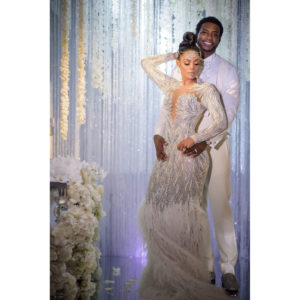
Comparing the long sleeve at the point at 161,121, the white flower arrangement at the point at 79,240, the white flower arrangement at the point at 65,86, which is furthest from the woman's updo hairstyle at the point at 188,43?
the white flower arrangement at the point at 79,240

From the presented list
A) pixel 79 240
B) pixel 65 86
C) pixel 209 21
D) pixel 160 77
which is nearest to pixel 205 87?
pixel 160 77

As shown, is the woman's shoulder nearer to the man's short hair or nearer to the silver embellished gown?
the silver embellished gown

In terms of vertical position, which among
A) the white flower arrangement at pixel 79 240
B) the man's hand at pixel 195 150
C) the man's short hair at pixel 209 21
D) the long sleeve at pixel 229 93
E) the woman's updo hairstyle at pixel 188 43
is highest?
the man's short hair at pixel 209 21

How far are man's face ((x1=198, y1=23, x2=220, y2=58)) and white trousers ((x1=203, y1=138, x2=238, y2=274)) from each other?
0.52 meters

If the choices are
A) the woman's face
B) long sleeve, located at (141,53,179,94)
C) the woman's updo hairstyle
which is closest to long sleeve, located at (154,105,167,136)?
long sleeve, located at (141,53,179,94)

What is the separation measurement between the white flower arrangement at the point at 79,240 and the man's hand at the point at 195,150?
1.63 feet

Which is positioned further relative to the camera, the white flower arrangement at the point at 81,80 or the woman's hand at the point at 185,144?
the white flower arrangement at the point at 81,80

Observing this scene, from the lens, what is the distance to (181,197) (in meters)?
2.19

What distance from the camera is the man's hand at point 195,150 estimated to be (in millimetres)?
2182

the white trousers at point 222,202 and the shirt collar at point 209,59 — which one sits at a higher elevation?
the shirt collar at point 209,59

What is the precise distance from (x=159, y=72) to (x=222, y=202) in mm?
809

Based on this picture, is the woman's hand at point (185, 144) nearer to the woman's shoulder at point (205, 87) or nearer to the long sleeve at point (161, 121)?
the long sleeve at point (161, 121)

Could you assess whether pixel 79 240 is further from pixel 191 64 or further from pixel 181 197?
pixel 191 64
